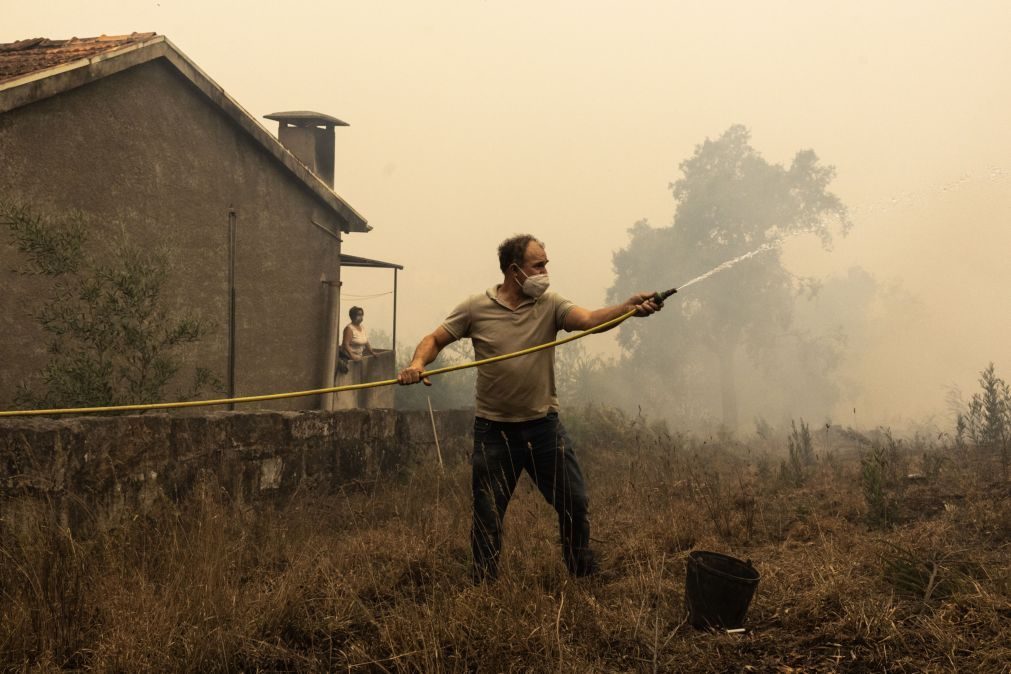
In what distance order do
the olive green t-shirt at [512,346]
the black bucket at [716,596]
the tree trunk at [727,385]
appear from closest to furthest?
the black bucket at [716,596] < the olive green t-shirt at [512,346] < the tree trunk at [727,385]

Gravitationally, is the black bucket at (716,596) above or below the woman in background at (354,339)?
below

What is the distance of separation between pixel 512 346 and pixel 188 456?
318 cm

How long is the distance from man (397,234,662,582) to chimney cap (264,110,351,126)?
489 inches

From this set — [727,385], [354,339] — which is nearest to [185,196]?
[354,339]

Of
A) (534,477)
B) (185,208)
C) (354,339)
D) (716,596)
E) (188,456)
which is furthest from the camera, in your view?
(354,339)

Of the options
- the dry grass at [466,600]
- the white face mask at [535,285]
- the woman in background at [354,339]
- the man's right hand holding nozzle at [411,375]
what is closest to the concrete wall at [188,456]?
the dry grass at [466,600]

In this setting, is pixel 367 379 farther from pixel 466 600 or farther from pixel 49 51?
pixel 466 600

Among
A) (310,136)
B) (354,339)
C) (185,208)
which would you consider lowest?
(354,339)

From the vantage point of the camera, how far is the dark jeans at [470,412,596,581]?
165 inches

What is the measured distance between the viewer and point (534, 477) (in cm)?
428

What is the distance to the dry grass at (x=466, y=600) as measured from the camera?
3129 mm

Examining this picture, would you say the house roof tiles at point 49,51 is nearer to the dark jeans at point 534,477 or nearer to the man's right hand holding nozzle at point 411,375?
the man's right hand holding nozzle at point 411,375

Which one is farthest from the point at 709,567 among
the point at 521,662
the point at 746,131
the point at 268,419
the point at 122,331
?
the point at 746,131

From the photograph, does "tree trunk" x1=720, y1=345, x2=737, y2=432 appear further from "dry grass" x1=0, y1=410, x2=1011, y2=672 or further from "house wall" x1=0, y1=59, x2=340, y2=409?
"dry grass" x1=0, y1=410, x2=1011, y2=672
